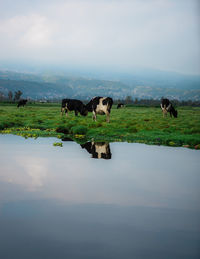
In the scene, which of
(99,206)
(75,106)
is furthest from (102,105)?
(99,206)

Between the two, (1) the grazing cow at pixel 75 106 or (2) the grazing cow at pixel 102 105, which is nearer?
(2) the grazing cow at pixel 102 105

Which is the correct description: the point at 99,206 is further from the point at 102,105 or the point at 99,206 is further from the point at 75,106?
the point at 75,106

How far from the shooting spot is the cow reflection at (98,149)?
724 inches

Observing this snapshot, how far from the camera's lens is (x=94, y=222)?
874 centimetres

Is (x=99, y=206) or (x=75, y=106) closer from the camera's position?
(x=99, y=206)

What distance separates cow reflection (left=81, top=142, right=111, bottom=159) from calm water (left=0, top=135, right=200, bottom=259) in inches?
12.0

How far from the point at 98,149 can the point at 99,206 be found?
1051cm

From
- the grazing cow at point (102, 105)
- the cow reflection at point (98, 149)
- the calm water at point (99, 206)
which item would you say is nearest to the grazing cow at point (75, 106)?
the grazing cow at point (102, 105)

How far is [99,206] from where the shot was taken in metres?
9.99

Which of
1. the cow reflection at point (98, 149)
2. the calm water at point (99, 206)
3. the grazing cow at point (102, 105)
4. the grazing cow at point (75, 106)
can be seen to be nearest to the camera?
the calm water at point (99, 206)

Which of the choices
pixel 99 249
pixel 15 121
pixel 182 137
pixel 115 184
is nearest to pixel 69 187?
pixel 115 184

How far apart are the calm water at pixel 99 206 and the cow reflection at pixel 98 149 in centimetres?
30

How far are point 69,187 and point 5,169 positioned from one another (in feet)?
14.2

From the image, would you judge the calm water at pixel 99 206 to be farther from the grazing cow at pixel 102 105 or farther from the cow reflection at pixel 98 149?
the grazing cow at pixel 102 105
